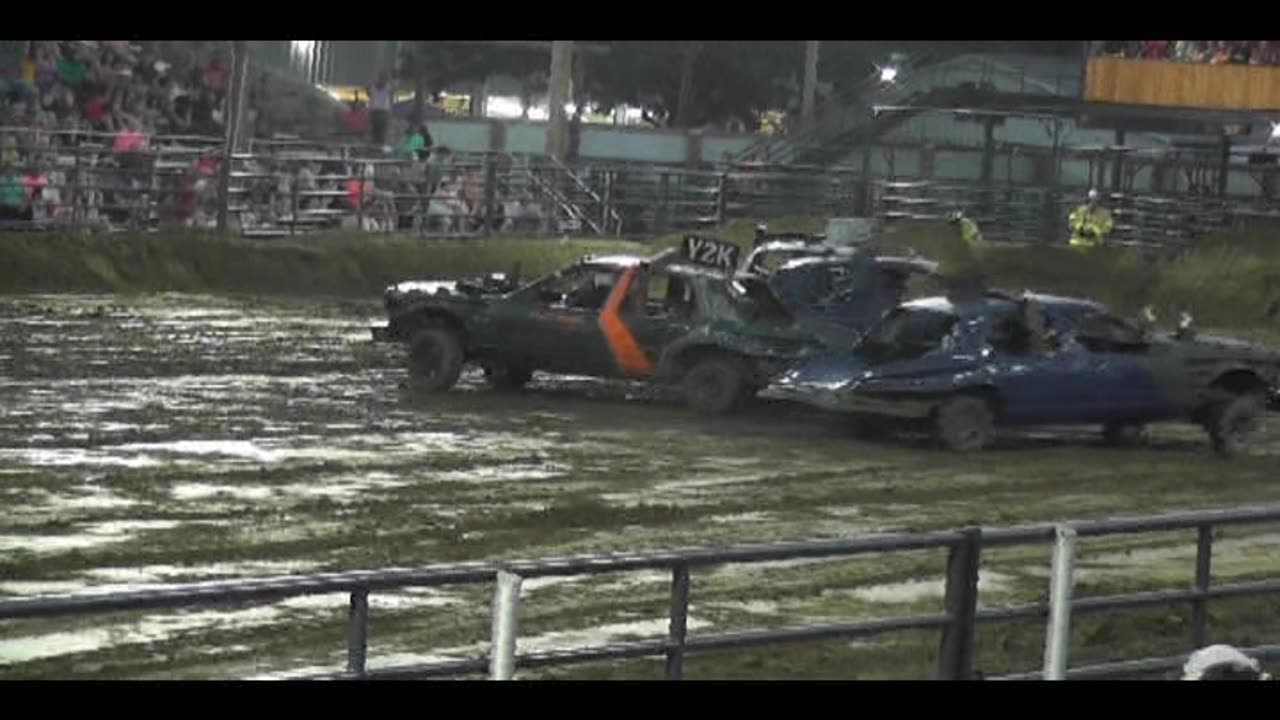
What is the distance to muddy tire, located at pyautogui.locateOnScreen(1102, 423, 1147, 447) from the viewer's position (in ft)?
72.0

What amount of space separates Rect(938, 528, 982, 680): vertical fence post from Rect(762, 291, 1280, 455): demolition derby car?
1208cm

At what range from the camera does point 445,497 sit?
16.9m

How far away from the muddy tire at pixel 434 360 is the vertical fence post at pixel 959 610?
47.9 feet

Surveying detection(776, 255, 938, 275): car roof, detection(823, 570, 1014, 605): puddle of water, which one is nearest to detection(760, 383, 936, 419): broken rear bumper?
detection(776, 255, 938, 275): car roof

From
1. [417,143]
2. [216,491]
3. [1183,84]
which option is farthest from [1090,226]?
[216,491]

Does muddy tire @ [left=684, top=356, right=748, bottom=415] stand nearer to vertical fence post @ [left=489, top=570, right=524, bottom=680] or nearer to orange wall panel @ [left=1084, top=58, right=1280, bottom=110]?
vertical fence post @ [left=489, top=570, right=524, bottom=680]

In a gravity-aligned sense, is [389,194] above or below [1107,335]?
above

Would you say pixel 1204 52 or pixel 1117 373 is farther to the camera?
pixel 1204 52

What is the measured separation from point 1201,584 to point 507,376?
1369cm

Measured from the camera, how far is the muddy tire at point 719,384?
72.6ft

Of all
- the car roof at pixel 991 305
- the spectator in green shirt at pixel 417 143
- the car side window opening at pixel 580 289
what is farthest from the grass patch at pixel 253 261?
the car roof at pixel 991 305

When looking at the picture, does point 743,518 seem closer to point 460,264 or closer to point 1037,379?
point 1037,379

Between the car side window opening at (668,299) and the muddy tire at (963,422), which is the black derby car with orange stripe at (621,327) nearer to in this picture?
the car side window opening at (668,299)

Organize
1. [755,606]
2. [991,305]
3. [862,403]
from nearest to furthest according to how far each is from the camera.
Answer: [755,606]
[862,403]
[991,305]
